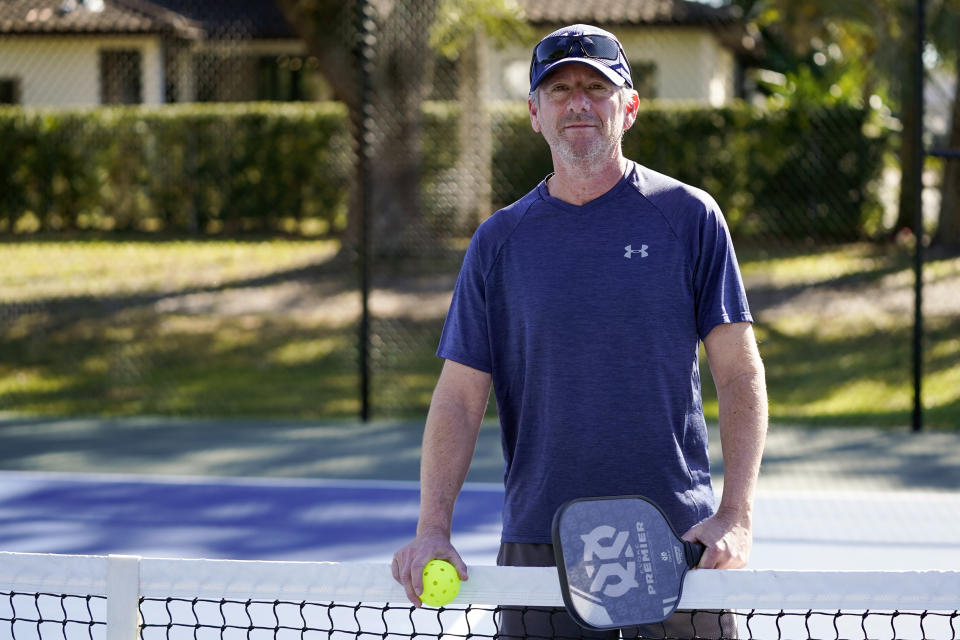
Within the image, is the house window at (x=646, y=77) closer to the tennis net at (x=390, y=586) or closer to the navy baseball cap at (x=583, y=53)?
the navy baseball cap at (x=583, y=53)

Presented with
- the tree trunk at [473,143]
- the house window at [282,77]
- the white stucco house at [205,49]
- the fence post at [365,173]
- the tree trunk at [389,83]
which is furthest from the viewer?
the house window at [282,77]

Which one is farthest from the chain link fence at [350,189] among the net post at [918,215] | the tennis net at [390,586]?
the tennis net at [390,586]

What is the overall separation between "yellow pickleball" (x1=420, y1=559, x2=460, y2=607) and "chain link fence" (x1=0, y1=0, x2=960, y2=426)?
19.2 ft

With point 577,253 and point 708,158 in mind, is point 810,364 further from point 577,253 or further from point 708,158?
point 577,253

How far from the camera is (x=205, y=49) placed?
568 inches

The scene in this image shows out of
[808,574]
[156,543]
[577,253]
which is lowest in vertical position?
[156,543]

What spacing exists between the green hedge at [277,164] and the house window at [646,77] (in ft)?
7.20

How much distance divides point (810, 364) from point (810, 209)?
13.5 feet

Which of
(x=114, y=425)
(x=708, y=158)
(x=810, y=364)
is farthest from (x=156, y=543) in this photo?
(x=708, y=158)

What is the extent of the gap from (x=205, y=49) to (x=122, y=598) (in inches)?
493

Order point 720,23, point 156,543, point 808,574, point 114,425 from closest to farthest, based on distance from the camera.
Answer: point 808,574
point 156,543
point 114,425
point 720,23

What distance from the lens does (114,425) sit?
841 centimetres

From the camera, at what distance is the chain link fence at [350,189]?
10508 millimetres

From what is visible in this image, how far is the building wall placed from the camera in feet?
52.7
